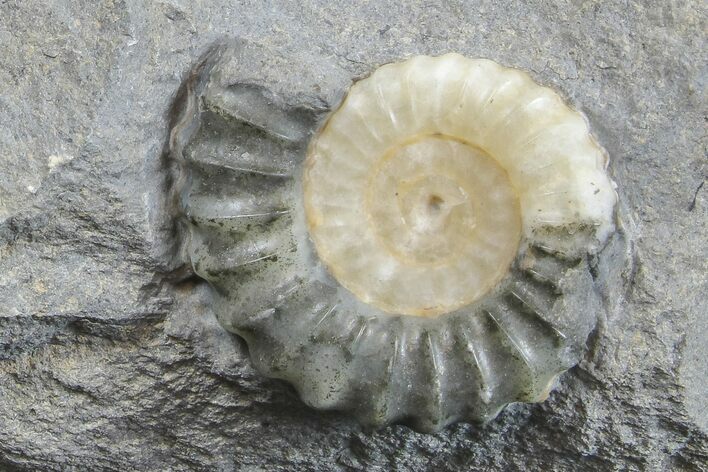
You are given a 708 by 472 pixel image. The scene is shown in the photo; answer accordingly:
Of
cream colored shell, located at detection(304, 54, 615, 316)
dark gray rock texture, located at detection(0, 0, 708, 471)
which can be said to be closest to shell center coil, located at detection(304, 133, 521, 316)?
cream colored shell, located at detection(304, 54, 615, 316)

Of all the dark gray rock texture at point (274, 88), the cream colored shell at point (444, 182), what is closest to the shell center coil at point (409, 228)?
the cream colored shell at point (444, 182)

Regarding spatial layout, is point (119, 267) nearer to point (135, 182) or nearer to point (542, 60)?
point (135, 182)

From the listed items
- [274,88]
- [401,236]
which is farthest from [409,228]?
[274,88]

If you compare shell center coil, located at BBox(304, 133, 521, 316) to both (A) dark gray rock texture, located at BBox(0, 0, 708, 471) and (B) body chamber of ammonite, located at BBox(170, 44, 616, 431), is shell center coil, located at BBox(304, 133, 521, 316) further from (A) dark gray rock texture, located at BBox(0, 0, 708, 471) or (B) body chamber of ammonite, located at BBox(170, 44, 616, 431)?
(A) dark gray rock texture, located at BBox(0, 0, 708, 471)

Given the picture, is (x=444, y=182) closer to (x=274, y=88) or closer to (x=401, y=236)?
(x=401, y=236)

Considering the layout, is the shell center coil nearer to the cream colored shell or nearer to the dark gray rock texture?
the cream colored shell

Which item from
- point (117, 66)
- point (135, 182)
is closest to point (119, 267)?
point (135, 182)
